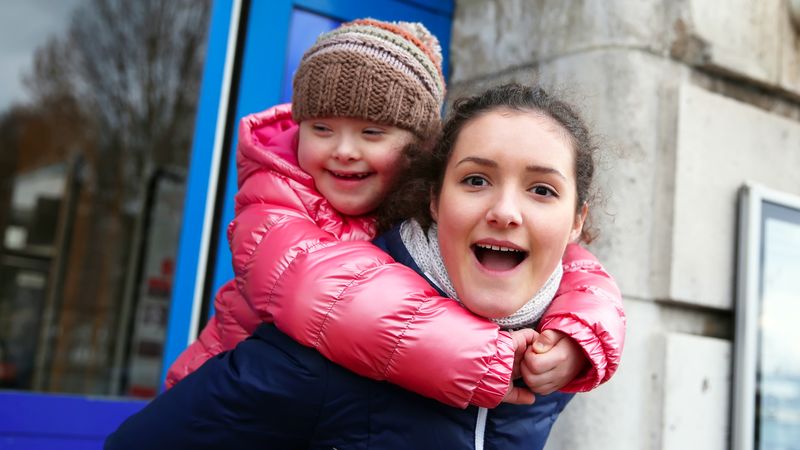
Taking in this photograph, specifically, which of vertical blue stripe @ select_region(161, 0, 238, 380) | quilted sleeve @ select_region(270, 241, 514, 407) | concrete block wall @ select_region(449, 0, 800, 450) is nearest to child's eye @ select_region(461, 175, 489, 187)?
quilted sleeve @ select_region(270, 241, 514, 407)

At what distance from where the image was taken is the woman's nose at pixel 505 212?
1.44 meters

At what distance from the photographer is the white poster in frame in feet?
9.08

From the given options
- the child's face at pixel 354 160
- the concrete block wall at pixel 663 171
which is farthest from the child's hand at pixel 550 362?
the concrete block wall at pixel 663 171

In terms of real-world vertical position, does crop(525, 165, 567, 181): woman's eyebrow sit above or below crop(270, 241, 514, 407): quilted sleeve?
above

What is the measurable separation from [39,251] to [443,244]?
7056 mm

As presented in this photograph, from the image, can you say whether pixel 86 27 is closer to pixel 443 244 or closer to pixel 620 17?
A: pixel 620 17

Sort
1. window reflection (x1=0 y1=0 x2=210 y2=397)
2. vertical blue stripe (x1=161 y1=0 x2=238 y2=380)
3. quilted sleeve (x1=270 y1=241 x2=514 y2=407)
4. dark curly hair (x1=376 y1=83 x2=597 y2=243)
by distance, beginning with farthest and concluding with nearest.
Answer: window reflection (x1=0 y1=0 x2=210 y2=397), vertical blue stripe (x1=161 y1=0 x2=238 y2=380), dark curly hair (x1=376 y1=83 x2=597 y2=243), quilted sleeve (x1=270 y1=241 x2=514 y2=407)

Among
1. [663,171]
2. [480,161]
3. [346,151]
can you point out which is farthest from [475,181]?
[663,171]

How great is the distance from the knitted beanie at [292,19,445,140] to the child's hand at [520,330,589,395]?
0.60 m

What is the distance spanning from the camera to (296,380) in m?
1.43

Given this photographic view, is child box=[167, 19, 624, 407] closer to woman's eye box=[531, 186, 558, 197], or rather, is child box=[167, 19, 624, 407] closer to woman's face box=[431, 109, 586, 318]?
woman's face box=[431, 109, 586, 318]

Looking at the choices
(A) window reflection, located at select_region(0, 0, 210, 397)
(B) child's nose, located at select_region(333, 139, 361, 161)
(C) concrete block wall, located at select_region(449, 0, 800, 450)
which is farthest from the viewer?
(A) window reflection, located at select_region(0, 0, 210, 397)

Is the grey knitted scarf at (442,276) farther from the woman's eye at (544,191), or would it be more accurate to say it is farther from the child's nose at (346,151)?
the child's nose at (346,151)

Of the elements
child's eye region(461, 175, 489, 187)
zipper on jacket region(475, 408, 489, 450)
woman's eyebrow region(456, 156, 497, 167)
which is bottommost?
zipper on jacket region(475, 408, 489, 450)
